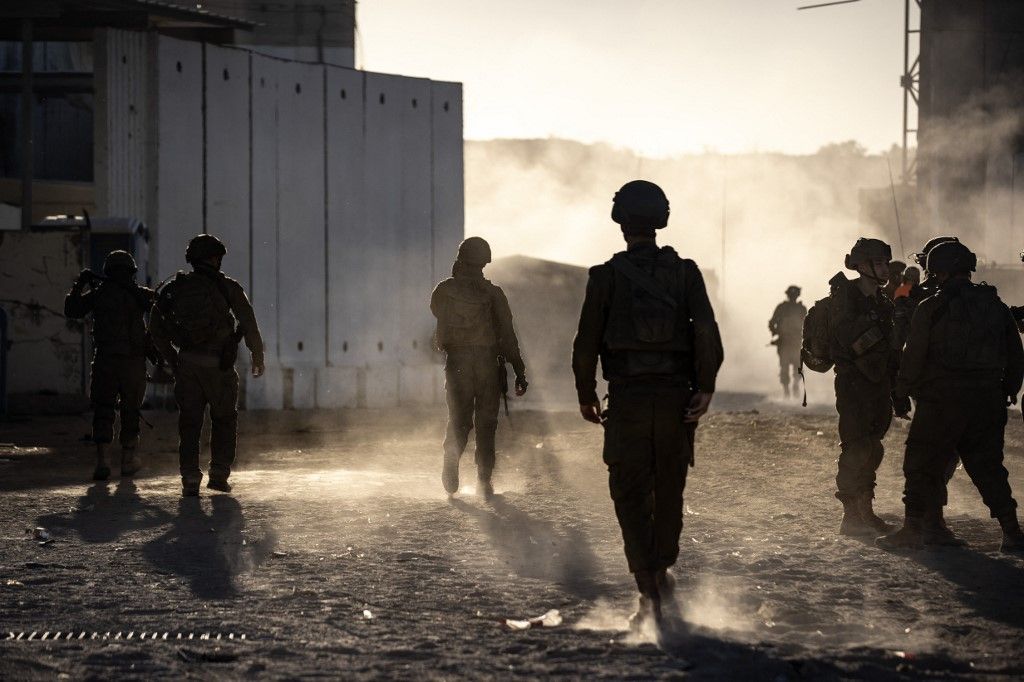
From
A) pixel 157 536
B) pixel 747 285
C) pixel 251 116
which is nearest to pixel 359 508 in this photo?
pixel 157 536

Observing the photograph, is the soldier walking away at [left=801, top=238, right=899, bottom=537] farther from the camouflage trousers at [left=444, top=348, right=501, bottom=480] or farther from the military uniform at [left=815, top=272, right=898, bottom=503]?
the camouflage trousers at [left=444, top=348, right=501, bottom=480]

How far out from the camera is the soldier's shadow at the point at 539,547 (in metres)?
6.57

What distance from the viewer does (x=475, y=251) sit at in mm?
9891

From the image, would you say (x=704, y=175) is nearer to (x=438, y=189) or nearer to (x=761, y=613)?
(x=438, y=189)

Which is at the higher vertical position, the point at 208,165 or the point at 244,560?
the point at 208,165

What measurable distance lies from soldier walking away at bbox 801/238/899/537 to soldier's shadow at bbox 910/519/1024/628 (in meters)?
0.78

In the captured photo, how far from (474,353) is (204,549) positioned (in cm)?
301

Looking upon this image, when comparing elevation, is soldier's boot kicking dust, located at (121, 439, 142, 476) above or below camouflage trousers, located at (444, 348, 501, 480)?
below

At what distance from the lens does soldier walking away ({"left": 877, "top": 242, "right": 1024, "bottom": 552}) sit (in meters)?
7.45

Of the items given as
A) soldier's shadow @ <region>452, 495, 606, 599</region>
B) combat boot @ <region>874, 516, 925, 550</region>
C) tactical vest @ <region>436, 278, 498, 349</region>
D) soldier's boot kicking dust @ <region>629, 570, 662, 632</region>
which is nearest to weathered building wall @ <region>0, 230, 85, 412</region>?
tactical vest @ <region>436, 278, 498, 349</region>

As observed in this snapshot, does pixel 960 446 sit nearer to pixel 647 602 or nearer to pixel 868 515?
pixel 868 515

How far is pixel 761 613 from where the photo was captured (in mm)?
5781

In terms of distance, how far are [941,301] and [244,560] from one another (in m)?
3.70

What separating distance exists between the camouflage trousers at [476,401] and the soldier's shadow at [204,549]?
155 cm
